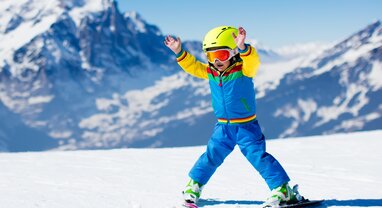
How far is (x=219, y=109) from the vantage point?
527 centimetres

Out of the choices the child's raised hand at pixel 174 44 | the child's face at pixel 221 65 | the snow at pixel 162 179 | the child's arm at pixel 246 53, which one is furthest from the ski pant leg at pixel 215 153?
the child's raised hand at pixel 174 44

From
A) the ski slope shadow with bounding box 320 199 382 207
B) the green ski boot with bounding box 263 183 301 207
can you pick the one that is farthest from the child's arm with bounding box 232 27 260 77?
the ski slope shadow with bounding box 320 199 382 207

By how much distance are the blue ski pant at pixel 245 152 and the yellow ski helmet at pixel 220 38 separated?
2.88ft

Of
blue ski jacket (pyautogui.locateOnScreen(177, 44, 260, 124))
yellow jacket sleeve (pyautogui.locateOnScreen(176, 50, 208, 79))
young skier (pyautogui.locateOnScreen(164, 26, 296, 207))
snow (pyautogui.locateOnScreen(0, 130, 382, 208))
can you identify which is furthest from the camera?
yellow jacket sleeve (pyautogui.locateOnScreen(176, 50, 208, 79))

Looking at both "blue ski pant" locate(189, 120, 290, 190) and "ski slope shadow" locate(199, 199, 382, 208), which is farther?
"ski slope shadow" locate(199, 199, 382, 208)

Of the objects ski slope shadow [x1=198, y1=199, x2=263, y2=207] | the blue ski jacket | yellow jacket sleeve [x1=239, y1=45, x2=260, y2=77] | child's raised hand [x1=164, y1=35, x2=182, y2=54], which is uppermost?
child's raised hand [x1=164, y1=35, x2=182, y2=54]

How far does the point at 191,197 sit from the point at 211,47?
65.1 inches

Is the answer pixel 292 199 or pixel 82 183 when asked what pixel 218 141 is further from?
pixel 82 183

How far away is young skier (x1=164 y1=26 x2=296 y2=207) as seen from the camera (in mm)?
4973

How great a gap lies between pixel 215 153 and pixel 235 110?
56 centimetres

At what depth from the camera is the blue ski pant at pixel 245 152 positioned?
197 inches

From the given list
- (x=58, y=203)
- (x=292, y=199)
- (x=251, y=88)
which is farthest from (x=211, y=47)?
(x=58, y=203)

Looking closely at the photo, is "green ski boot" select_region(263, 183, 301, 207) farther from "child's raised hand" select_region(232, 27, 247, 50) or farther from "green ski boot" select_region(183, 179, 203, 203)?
"child's raised hand" select_region(232, 27, 247, 50)

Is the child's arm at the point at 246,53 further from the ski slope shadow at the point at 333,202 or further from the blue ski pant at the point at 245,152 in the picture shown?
the ski slope shadow at the point at 333,202
